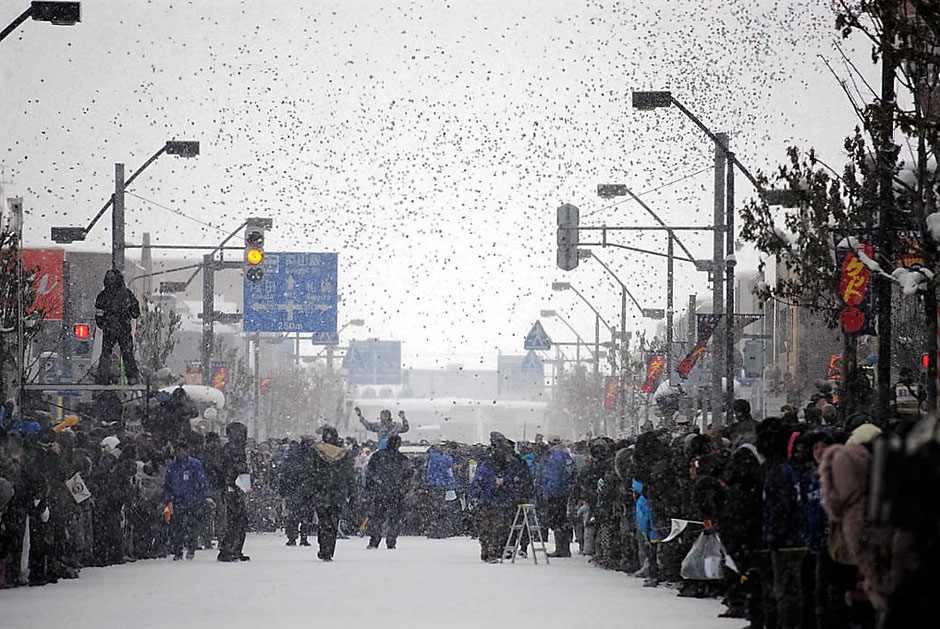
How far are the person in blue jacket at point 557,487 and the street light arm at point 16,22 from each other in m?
10.2

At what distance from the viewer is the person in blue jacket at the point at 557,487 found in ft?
88.3

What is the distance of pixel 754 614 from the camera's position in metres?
12.6

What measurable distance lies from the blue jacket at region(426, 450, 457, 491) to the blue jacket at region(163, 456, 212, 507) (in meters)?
8.69

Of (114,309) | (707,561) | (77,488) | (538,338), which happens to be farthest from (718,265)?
(538,338)

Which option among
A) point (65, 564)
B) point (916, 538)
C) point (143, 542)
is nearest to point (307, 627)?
point (65, 564)

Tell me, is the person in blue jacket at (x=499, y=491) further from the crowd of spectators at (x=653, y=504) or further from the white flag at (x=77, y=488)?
the white flag at (x=77, y=488)

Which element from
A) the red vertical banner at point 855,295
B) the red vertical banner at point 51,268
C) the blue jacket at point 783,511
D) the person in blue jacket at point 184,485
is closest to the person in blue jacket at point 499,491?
the person in blue jacket at point 184,485

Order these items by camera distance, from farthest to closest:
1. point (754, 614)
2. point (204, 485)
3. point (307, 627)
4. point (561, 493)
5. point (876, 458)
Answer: point (561, 493)
point (204, 485)
point (307, 627)
point (754, 614)
point (876, 458)

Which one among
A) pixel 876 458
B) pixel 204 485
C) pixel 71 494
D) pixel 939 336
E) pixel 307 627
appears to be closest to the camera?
pixel 876 458

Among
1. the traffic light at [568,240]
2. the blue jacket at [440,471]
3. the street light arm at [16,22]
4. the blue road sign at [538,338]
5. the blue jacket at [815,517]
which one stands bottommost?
the blue jacket at [440,471]

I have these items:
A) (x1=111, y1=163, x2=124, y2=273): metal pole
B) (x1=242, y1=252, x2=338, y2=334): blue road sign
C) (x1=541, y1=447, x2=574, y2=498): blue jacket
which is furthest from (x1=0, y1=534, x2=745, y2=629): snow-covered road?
(x1=242, y1=252, x2=338, y2=334): blue road sign

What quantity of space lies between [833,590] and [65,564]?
12.8 metres

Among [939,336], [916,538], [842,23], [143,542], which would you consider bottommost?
[143,542]

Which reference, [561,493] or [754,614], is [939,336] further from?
[561,493]
